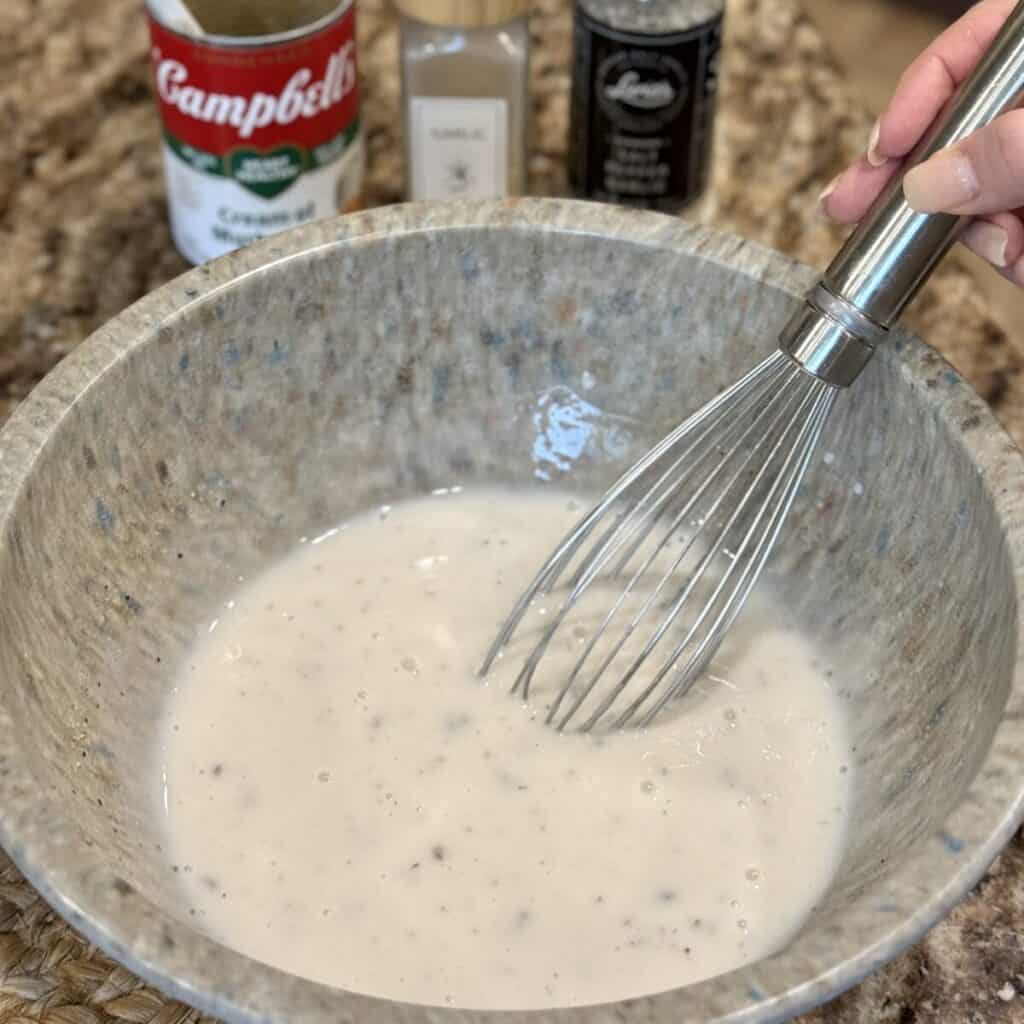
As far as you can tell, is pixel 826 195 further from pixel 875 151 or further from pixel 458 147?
pixel 458 147

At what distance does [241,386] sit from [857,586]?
298 mm

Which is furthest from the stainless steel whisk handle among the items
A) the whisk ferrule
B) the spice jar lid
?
the spice jar lid

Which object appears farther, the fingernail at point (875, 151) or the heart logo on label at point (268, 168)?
the heart logo on label at point (268, 168)

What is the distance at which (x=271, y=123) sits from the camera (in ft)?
2.78

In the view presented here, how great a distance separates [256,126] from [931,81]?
0.35 metres

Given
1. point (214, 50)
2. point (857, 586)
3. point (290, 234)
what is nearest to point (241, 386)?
point (290, 234)

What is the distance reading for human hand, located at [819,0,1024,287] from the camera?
597 mm

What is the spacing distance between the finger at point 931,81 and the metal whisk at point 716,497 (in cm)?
3

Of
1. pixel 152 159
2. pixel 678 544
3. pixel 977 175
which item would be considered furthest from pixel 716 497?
pixel 152 159

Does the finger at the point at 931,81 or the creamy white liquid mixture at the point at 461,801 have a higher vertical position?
the finger at the point at 931,81

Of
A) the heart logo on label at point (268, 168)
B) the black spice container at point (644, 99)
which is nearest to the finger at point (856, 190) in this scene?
the black spice container at point (644, 99)

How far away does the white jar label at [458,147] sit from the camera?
2.97 ft

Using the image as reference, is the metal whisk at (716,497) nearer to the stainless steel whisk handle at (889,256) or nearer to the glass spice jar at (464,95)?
the stainless steel whisk handle at (889,256)

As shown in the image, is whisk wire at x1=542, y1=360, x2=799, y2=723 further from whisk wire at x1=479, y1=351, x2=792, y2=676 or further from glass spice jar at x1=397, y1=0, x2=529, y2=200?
glass spice jar at x1=397, y1=0, x2=529, y2=200
